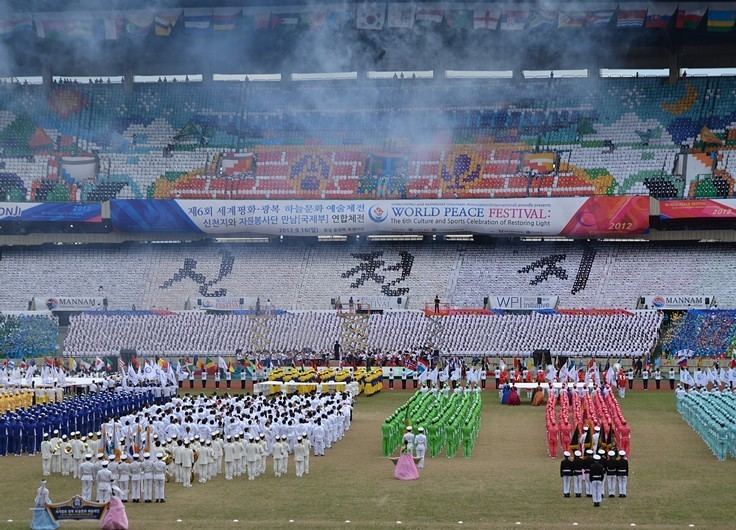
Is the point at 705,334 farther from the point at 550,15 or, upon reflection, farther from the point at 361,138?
the point at 361,138

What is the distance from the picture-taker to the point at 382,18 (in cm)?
5131

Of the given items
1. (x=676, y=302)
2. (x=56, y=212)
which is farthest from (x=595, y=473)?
(x=56, y=212)

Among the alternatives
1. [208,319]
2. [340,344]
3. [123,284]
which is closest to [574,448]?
[340,344]

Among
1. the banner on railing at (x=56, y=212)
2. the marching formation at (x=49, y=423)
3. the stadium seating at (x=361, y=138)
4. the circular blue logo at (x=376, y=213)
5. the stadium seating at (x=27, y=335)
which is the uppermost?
the stadium seating at (x=361, y=138)

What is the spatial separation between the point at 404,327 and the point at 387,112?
489 inches

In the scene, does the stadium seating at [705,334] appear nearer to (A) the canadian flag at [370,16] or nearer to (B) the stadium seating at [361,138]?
(B) the stadium seating at [361,138]

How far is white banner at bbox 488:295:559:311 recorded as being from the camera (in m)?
47.8

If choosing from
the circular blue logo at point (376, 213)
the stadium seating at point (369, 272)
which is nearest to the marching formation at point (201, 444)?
the stadium seating at point (369, 272)

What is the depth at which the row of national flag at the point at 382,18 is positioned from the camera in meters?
50.5

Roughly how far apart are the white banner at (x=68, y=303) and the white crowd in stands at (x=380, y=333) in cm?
199

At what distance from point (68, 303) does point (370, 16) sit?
1625 centimetres

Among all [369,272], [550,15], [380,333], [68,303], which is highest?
[550,15]

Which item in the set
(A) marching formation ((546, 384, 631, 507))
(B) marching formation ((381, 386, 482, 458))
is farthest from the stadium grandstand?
(A) marching formation ((546, 384, 631, 507))

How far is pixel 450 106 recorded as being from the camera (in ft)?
179
